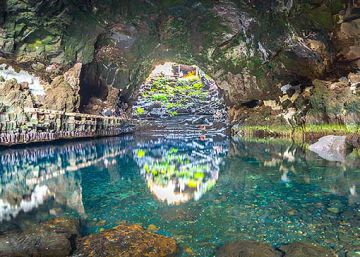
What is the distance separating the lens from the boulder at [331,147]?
12.8 metres

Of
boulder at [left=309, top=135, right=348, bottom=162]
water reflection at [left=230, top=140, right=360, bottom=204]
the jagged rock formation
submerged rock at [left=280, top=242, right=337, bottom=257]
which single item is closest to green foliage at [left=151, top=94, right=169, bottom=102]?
the jagged rock formation

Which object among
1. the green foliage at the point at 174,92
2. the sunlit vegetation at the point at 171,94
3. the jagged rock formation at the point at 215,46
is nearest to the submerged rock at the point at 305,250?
the jagged rock formation at the point at 215,46

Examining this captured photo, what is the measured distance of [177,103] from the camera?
32469 mm

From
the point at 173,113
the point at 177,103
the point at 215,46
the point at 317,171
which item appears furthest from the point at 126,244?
the point at 177,103

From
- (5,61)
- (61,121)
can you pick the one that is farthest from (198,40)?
(5,61)

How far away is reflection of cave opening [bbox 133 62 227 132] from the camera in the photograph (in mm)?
31825

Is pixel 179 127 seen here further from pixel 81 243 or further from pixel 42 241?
pixel 42 241

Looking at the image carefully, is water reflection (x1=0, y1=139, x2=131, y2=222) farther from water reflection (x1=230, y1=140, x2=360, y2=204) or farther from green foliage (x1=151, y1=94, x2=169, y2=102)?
green foliage (x1=151, y1=94, x2=169, y2=102)

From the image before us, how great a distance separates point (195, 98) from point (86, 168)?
76.6ft

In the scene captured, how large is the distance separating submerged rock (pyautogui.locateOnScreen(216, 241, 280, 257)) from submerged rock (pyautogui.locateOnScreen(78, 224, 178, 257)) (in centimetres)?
70

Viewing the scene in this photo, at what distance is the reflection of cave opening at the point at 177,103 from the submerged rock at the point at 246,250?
27.5m

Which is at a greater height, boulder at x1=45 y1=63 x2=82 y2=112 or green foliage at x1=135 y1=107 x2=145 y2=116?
boulder at x1=45 y1=63 x2=82 y2=112

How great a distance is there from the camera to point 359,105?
15.0m

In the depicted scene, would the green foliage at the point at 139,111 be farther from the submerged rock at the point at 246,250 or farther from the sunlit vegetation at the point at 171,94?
the submerged rock at the point at 246,250
